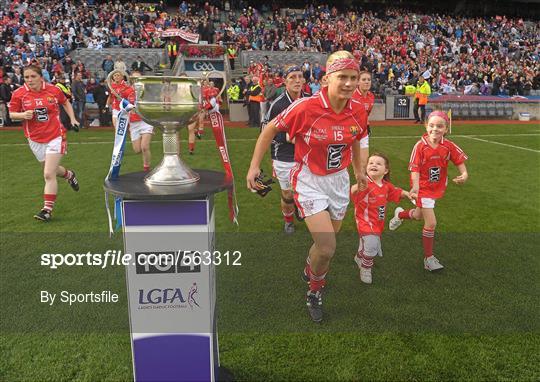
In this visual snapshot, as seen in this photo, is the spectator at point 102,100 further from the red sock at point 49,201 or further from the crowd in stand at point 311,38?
the red sock at point 49,201

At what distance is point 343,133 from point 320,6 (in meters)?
38.3

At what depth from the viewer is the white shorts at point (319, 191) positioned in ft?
12.2

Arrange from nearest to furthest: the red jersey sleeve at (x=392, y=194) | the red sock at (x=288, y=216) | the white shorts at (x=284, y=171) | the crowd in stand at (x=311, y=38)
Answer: the red jersey sleeve at (x=392, y=194) < the white shorts at (x=284, y=171) < the red sock at (x=288, y=216) < the crowd in stand at (x=311, y=38)

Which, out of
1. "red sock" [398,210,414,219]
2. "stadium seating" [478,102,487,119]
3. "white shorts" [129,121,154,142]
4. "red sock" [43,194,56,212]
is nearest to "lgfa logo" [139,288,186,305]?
"red sock" [398,210,414,219]

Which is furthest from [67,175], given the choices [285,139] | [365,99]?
[365,99]

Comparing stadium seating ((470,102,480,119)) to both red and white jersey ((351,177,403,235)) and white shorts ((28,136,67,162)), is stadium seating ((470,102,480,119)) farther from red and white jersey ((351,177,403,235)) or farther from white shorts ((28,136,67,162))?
white shorts ((28,136,67,162))

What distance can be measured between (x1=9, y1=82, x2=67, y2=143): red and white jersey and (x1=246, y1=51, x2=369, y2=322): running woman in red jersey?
422 cm

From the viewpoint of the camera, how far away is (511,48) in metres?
34.8

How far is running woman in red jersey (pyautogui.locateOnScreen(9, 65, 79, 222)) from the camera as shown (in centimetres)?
637

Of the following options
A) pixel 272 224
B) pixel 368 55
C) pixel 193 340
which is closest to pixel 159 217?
pixel 193 340

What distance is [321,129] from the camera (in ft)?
11.9

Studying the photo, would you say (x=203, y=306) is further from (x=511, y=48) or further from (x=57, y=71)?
(x=511, y=48)

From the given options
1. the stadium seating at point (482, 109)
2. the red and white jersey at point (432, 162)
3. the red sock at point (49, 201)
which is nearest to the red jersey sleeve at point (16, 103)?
the red sock at point (49, 201)

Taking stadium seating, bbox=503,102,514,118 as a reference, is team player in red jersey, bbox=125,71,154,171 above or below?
above
